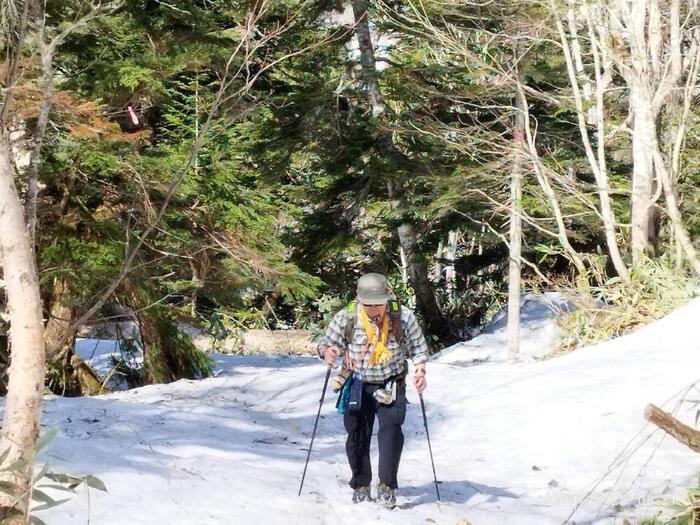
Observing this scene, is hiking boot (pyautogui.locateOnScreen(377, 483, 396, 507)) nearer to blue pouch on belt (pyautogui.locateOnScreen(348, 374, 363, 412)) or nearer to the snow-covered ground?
the snow-covered ground

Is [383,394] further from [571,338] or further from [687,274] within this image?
[687,274]

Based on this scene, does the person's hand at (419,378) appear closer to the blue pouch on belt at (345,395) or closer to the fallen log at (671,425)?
the blue pouch on belt at (345,395)

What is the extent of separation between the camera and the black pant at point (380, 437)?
20.2 feet

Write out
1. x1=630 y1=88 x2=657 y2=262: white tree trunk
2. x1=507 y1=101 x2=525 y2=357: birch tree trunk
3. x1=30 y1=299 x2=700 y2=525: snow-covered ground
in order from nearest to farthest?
x1=30 y1=299 x2=700 y2=525: snow-covered ground < x1=630 y1=88 x2=657 y2=262: white tree trunk < x1=507 y1=101 x2=525 y2=357: birch tree trunk

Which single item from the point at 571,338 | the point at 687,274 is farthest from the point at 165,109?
the point at 687,274

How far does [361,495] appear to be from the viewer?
616 cm

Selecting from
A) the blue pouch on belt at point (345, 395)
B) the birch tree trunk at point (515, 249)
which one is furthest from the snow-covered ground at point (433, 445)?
the birch tree trunk at point (515, 249)

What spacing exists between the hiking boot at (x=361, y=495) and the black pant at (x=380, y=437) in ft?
0.20

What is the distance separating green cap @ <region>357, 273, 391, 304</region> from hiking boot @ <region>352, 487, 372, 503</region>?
53.7 inches

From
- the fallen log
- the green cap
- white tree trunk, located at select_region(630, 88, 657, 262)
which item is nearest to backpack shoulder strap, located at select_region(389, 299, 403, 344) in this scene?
the green cap

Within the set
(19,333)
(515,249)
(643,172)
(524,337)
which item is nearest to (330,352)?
(19,333)

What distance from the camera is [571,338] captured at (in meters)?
12.2

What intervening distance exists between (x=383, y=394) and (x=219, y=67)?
22.0 ft

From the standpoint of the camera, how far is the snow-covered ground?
5680 mm
